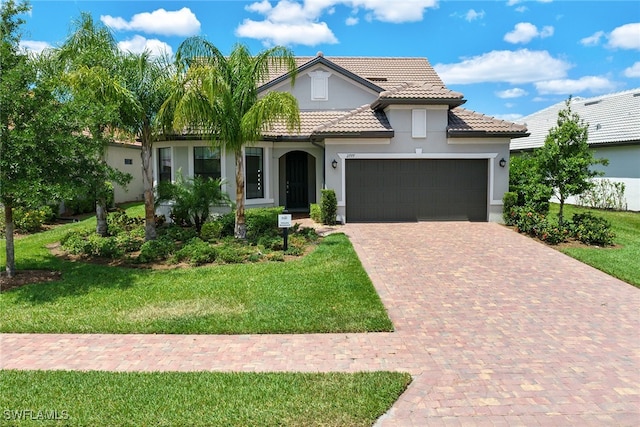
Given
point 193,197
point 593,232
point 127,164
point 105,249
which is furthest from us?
point 127,164

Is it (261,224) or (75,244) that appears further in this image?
(261,224)

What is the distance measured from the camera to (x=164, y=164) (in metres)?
16.7

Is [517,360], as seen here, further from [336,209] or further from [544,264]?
[336,209]

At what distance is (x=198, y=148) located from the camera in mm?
16031

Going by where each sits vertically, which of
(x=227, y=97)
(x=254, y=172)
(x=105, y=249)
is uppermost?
(x=227, y=97)

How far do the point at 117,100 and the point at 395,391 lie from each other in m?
8.79

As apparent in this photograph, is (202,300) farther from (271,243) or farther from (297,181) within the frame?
(297,181)

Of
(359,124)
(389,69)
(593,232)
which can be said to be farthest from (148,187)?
(389,69)

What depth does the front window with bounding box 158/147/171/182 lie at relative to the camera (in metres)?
16.5

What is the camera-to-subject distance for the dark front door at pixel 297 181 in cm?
1897

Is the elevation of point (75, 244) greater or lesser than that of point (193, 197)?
lesser

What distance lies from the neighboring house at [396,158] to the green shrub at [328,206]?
0.38 m

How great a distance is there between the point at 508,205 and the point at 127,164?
17.9 m

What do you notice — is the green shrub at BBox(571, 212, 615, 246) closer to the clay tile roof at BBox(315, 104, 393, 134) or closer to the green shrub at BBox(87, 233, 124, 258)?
the clay tile roof at BBox(315, 104, 393, 134)
